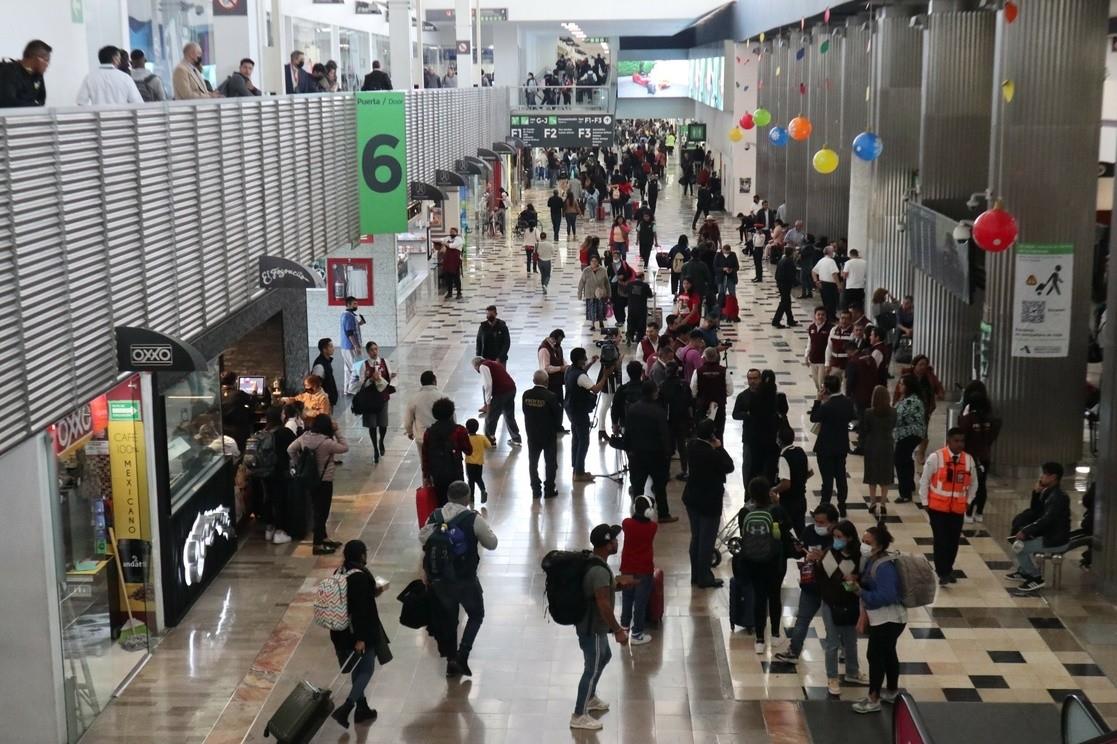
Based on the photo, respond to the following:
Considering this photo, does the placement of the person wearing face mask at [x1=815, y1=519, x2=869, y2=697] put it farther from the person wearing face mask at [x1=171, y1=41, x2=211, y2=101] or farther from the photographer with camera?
the person wearing face mask at [x1=171, y1=41, x2=211, y2=101]

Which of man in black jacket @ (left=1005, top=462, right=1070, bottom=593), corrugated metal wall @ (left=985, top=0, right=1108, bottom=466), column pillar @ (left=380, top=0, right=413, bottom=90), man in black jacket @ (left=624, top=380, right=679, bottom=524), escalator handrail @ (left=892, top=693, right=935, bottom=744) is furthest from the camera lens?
column pillar @ (left=380, top=0, right=413, bottom=90)

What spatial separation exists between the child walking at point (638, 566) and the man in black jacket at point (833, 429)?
3.10 m

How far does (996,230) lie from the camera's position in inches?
492

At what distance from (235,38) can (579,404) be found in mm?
6143

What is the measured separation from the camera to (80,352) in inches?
336

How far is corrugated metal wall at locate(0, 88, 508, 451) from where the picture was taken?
7.68 metres

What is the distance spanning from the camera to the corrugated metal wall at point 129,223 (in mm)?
7684

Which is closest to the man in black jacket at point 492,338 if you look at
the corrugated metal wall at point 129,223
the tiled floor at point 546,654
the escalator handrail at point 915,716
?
the corrugated metal wall at point 129,223

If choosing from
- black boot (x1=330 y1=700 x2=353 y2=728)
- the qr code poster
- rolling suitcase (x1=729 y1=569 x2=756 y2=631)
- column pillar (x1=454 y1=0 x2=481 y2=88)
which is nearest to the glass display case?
black boot (x1=330 y1=700 x2=353 y2=728)

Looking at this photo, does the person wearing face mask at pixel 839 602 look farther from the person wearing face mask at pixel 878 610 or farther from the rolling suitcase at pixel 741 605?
the rolling suitcase at pixel 741 605

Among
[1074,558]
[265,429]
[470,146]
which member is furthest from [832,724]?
[470,146]

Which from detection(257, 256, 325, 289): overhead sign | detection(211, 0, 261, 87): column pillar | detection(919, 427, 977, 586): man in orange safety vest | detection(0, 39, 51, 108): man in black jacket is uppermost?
detection(211, 0, 261, 87): column pillar

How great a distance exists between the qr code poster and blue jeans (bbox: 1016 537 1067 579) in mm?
3336

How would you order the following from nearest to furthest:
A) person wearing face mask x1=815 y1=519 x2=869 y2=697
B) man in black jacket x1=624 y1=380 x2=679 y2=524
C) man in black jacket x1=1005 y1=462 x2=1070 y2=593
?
person wearing face mask x1=815 y1=519 x2=869 y2=697, man in black jacket x1=1005 y1=462 x2=1070 y2=593, man in black jacket x1=624 y1=380 x2=679 y2=524
